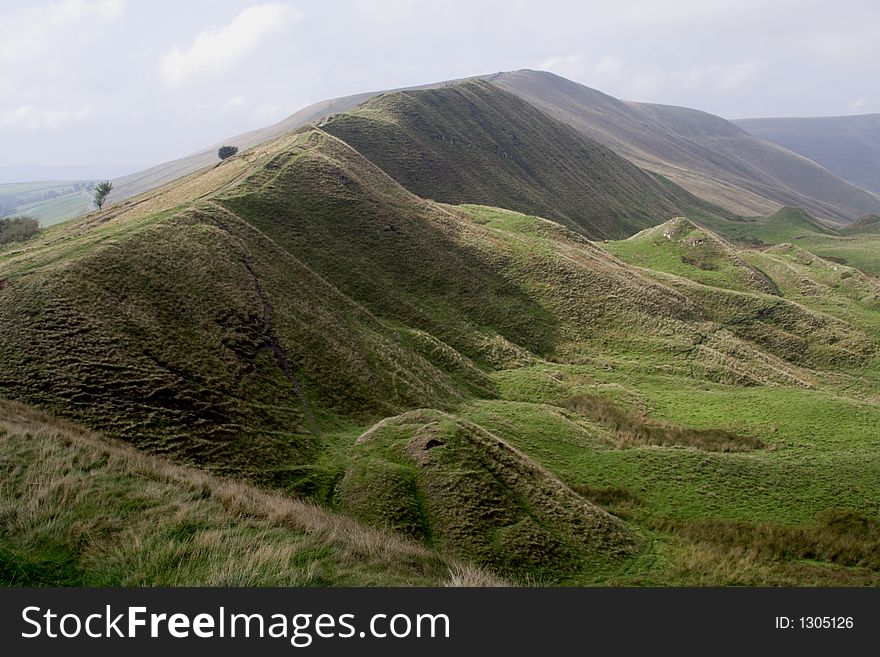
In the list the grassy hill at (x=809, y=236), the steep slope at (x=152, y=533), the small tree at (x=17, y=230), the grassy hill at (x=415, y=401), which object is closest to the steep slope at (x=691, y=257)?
the grassy hill at (x=415, y=401)

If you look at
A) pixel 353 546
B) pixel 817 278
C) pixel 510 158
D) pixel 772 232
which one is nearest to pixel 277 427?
pixel 353 546

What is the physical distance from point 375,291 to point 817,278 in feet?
198

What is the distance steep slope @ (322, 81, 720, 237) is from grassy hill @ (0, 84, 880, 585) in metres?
36.2

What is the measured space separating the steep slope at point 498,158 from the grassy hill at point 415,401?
36.2 meters

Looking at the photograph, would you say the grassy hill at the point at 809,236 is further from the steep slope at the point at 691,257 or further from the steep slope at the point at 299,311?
the steep slope at the point at 299,311

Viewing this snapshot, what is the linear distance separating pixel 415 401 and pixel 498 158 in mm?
85160

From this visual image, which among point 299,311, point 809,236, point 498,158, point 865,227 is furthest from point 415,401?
point 865,227

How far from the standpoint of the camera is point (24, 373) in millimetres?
19000

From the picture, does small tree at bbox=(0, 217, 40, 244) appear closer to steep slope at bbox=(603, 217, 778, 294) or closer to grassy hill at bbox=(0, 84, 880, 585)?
grassy hill at bbox=(0, 84, 880, 585)

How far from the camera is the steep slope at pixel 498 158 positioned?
8644 cm

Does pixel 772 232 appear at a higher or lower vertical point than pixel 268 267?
lower

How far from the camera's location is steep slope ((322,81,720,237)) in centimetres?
8644

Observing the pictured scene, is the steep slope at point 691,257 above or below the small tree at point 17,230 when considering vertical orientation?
below

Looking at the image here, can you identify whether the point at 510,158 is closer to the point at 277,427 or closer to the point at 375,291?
the point at 375,291
